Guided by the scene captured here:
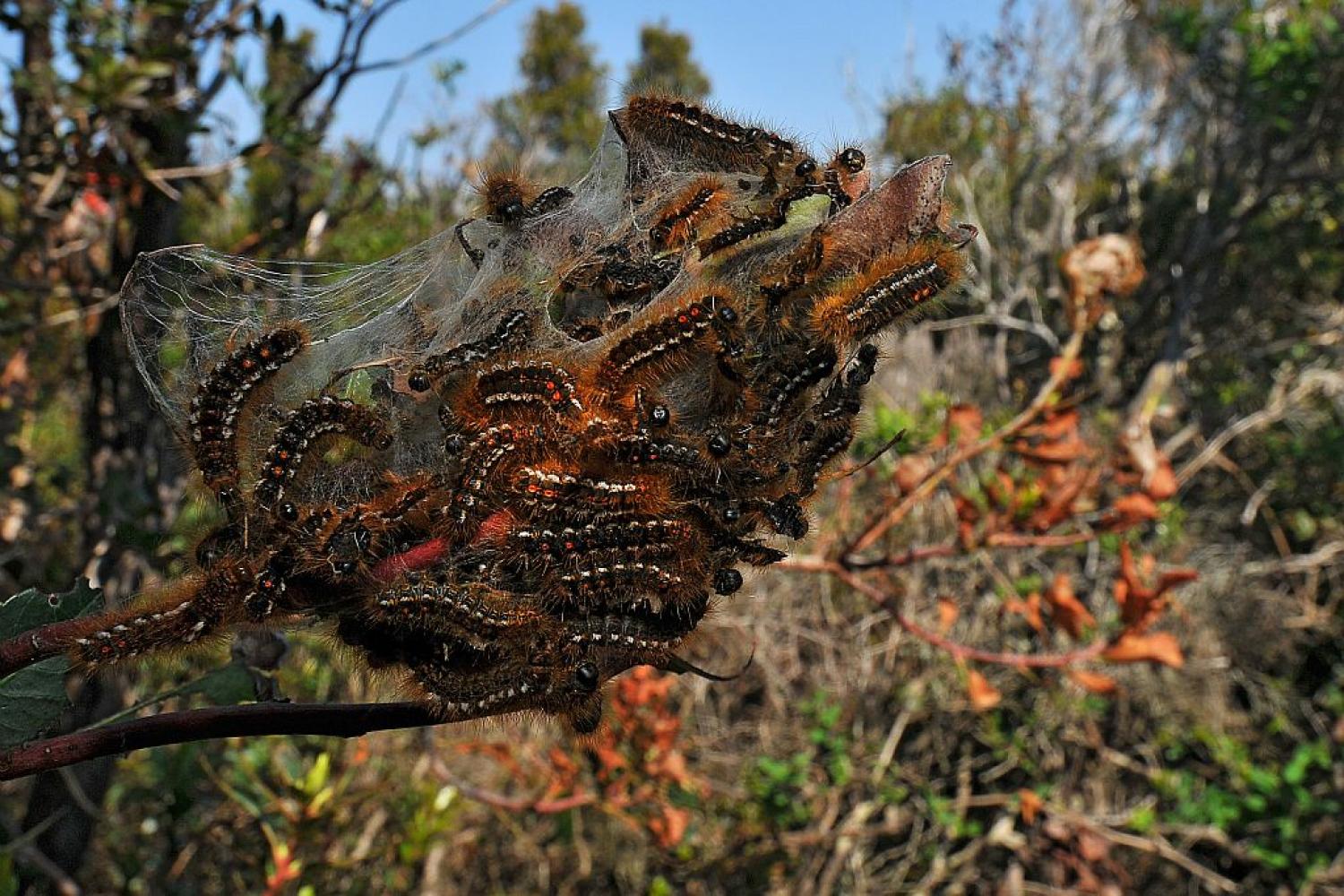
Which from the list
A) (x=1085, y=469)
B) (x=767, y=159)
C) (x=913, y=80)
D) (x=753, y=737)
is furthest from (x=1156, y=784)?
(x=913, y=80)

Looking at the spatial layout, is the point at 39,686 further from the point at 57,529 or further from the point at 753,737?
the point at 753,737

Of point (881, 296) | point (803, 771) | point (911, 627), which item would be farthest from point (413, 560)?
point (803, 771)

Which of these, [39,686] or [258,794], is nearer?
[39,686]

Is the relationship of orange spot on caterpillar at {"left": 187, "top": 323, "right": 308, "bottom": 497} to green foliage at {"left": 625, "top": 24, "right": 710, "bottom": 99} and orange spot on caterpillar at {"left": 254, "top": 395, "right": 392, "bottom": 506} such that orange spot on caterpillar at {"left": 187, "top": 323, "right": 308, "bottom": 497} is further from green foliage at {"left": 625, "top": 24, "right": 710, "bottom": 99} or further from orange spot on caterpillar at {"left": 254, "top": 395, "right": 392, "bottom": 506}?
green foliage at {"left": 625, "top": 24, "right": 710, "bottom": 99}

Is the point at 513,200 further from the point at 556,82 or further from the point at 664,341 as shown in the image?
the point at 556,82

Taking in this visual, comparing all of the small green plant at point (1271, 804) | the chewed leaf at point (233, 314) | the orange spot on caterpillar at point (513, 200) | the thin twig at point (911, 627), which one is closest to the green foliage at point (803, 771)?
the small green plant at point (1271, 804)

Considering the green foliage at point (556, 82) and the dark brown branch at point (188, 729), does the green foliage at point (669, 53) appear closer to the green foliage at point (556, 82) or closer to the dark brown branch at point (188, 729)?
the green foliage at point (556, 82)
